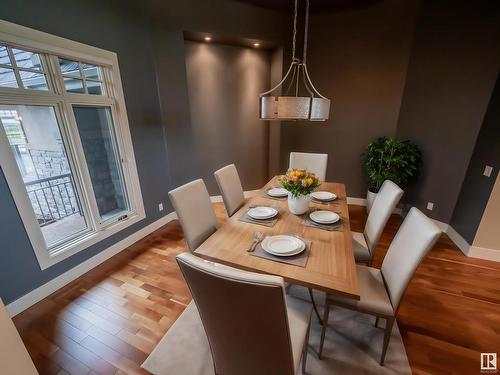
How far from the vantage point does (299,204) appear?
1760 millimetres

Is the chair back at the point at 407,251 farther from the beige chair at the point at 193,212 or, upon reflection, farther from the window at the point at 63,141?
the window at the point at 63,141

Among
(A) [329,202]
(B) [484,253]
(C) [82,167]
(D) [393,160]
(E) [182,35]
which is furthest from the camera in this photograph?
(D) [393,160]

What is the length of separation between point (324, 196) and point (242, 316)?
155 centimetres

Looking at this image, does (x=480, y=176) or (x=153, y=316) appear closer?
(x=153, y=316)

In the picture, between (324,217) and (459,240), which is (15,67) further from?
(459,240)

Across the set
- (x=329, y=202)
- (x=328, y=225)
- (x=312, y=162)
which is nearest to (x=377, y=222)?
(x=329, y=202)

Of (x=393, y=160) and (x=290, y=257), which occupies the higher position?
(x=393, y=160)

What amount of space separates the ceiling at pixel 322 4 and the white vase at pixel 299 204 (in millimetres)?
2837

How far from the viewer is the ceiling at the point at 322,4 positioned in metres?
2.98

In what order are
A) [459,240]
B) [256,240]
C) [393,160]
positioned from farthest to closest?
[393,160] < [459,240] < [256,240]

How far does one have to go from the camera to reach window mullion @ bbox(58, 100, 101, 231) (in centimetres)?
213

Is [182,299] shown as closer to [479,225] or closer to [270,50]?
[479,225]

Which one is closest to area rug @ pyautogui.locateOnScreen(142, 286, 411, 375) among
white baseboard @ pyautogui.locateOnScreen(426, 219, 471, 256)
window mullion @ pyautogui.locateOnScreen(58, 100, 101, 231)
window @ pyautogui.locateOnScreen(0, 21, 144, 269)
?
window @ pyautogui.locateOnScreen(0, 21, 144, 269)
